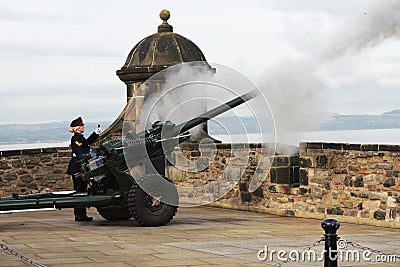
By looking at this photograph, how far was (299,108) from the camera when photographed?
50.2 feet

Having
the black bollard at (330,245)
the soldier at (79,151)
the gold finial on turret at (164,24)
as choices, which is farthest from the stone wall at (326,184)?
the black bollard at (330,245)

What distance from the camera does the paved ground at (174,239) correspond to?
33.0 feet

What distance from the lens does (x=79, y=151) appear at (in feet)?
47.8

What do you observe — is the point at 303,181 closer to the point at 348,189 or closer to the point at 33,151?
the point at 348,189

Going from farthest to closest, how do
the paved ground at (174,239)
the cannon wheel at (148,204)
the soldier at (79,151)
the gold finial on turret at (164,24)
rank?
the gold finial on turret at (164,24) < the soldier at (79,151) < the cannon wheel at (148,204) < the paved ground at (174,239)

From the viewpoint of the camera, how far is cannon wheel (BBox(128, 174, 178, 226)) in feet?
44.2

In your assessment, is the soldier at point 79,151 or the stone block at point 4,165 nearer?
the soldier at point 79,151

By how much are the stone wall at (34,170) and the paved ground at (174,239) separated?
296 cm

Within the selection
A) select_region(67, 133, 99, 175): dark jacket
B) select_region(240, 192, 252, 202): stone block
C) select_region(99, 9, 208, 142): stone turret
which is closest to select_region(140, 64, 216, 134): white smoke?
select_region(99, 9, 208, 142): stone turret

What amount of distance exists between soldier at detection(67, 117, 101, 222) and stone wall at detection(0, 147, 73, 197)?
175 inches

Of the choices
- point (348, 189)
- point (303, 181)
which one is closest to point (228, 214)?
point (303, 181)

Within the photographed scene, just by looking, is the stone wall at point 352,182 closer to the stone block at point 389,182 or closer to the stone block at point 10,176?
the stone block at point 389,182

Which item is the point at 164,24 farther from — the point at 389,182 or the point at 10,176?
the point at 389,182

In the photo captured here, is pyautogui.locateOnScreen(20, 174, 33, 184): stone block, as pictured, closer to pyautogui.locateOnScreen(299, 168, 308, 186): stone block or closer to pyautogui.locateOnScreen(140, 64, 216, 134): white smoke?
pyautogui.locateOnScreen(140, 64, 216, 134): white smoke
